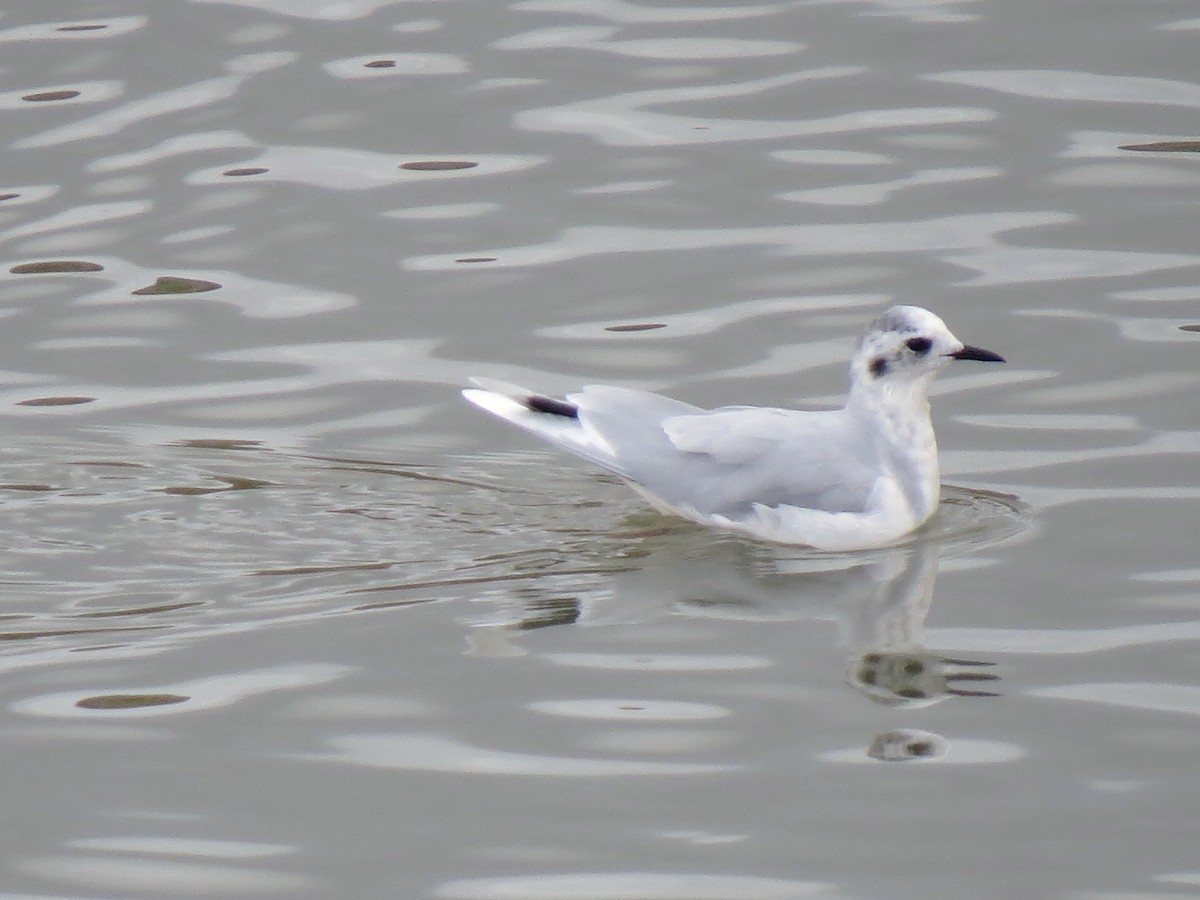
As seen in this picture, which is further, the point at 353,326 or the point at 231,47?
the point at 231,47

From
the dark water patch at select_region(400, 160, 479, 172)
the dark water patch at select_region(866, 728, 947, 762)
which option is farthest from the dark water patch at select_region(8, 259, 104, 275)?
the dark water patch at select_region(866, 728, 947, 762)

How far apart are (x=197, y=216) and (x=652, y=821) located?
655 centimetres

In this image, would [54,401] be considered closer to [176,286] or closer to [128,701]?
[176,286]

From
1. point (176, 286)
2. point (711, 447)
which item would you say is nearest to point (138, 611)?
point (711, 447)

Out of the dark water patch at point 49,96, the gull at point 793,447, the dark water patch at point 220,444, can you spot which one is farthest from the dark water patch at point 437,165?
the gull at point 793,447

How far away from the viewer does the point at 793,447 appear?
7.70 m

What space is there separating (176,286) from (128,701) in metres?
4.61

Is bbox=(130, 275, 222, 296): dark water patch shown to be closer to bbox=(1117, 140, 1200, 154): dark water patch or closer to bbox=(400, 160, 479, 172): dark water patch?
bbox=(400, 160, 479, 172): dark water patch

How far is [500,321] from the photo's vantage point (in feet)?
32.5

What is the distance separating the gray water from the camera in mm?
5414

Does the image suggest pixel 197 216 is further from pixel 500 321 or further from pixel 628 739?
pixel 628 739

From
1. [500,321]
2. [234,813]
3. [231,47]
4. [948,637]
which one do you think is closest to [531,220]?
[500,321]

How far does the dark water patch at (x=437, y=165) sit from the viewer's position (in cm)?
1166

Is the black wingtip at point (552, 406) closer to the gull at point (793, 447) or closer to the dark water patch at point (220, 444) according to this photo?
the gull at point (793, 447)
